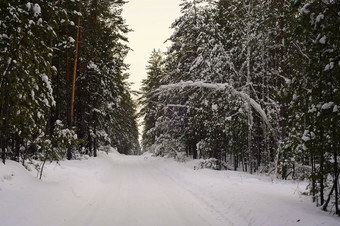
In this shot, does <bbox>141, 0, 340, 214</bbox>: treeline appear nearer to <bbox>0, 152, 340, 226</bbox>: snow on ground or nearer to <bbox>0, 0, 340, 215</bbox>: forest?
<bbox>0, 0, 340, 215</bbox>: forest

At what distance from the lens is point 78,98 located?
2209 centimetres

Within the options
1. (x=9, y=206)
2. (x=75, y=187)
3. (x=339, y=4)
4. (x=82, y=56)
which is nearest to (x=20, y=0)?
(x=9, y=206)

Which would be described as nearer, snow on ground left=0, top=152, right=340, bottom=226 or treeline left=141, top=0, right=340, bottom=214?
treeline left=141, top=0, right=340, bottom=214

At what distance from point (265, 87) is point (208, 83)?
25.5ft

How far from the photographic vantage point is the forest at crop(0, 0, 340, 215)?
6055 millimetres

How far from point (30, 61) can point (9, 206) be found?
459cm

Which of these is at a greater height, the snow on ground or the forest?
the forest

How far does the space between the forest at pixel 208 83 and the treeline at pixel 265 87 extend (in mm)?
55

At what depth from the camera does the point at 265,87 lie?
20.2 m

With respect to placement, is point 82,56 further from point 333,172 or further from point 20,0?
point 333,172

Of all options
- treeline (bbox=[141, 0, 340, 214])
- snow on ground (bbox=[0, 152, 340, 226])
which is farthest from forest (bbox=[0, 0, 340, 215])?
snow on ground (bbox=[0, 152, 340, 226])

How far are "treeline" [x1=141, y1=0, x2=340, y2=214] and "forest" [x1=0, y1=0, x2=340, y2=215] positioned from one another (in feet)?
0.18

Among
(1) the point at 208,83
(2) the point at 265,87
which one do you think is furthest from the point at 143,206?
(2) the point at 265,87

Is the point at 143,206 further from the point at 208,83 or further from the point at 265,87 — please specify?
the point at 265,87
